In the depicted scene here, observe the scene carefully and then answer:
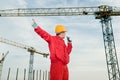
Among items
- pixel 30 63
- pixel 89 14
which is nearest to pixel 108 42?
pixel 89 14

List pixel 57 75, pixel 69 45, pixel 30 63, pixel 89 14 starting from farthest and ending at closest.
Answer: pixel 30 63
pixel 89 14
pixel 69 45
pixel 57 75

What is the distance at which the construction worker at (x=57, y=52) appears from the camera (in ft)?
19.6

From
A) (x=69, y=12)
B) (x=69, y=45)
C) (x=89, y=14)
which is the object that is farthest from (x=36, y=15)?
(x=69, y=45)

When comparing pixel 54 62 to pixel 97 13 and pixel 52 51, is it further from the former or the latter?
pixel 97 13

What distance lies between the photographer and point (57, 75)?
5.95m

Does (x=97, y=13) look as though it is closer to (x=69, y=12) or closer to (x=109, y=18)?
(x=109, y=18)

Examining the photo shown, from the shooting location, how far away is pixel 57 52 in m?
6.08

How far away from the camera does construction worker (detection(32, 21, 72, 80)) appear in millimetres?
5977

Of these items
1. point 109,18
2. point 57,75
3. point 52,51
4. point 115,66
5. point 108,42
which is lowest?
point 57,75

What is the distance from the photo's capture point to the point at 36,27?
6.03m

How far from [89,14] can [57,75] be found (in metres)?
46.4

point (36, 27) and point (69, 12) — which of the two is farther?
point (69, 12)

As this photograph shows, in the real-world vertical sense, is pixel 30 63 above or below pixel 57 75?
above

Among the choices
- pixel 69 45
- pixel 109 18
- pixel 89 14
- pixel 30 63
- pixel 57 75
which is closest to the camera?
pixel 57 75
